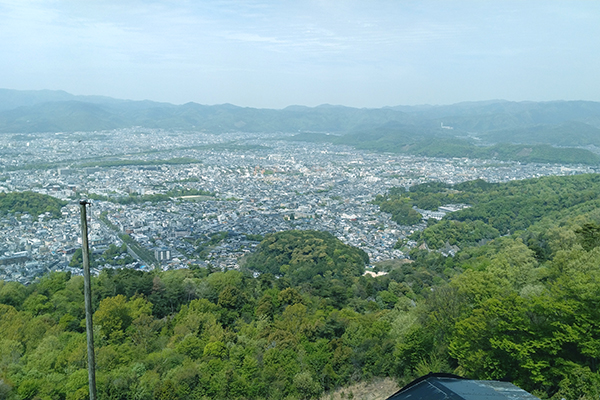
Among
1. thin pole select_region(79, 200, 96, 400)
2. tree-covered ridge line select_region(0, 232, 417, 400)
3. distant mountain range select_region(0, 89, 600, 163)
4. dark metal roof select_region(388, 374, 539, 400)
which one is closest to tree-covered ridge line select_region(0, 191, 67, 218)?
tree-covered ridge line select_region(0, 232, 417, 400)

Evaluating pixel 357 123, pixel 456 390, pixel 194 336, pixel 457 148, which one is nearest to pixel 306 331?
pixel 194 336

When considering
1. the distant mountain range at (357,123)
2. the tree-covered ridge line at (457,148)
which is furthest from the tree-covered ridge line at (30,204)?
the tree-covered ridge line at (457,148)

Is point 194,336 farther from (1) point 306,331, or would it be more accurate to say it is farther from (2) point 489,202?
(2) point 489,202

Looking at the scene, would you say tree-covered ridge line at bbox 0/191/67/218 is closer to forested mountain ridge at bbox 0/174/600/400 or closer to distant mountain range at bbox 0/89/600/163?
forested mountain ridge at bbox 0/174/600/400

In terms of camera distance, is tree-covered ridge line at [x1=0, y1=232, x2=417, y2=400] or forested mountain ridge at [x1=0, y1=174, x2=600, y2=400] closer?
forested mountain ridge at [x1=0, y1=174, x2=600, y2=400]

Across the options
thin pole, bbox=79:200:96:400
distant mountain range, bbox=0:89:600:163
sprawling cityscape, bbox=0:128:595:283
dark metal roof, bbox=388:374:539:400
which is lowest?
sprawling cityscape, bbox=0:128:595:283
